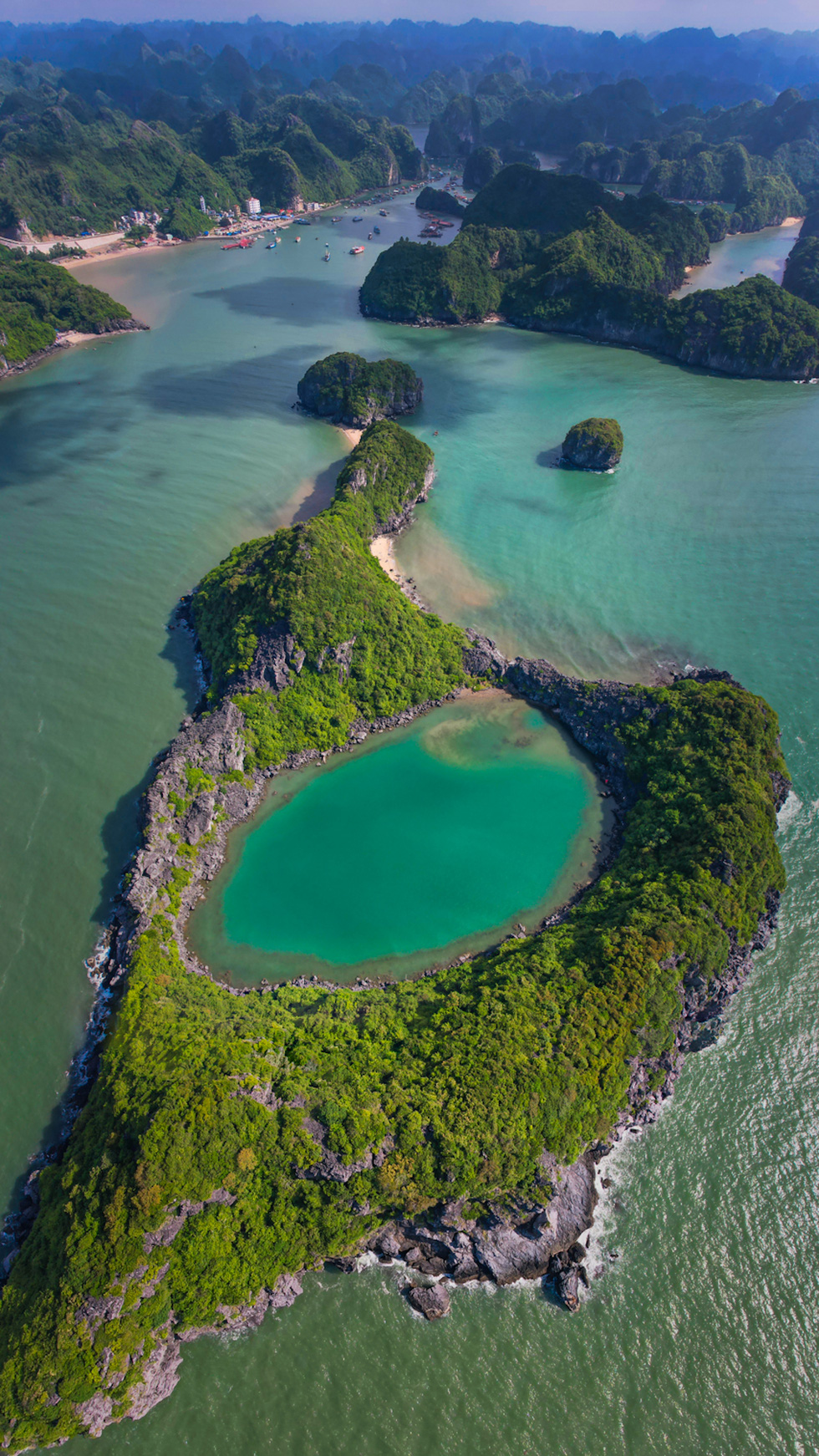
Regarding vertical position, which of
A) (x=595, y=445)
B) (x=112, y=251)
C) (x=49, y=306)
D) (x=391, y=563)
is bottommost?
(x=391, y=563)

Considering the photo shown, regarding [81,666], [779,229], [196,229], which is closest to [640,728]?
[81,666]

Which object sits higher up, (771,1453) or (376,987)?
(376,987)

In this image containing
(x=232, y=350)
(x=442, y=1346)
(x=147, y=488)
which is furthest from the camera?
Answer: (x=232, y=350)

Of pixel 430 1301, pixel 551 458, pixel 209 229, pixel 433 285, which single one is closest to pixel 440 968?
pixel 430 1301

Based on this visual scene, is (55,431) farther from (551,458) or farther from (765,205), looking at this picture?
(765,205)

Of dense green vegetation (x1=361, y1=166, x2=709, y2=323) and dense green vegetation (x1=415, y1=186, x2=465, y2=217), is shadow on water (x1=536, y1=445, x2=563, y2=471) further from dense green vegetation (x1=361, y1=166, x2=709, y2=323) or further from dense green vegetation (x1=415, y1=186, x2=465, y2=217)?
dense green vegetation (x1=415, y1=186, x2=465, y2=217)

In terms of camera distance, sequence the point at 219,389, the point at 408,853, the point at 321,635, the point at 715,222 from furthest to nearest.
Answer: the point at 715,222 < the point at 219,389 < the point at 321,635 < the point at 408,853

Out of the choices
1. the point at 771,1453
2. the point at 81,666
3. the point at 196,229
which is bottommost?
the point at 771,1453

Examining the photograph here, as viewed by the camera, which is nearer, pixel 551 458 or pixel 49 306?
pixel 551 458

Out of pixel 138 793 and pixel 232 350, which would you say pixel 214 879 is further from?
pixel 232 350
